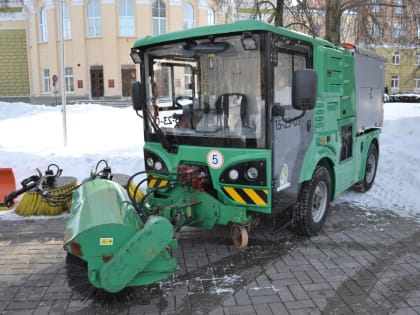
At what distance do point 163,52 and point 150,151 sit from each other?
3.77ft

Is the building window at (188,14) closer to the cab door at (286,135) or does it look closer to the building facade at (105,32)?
the building facade at (105,32)

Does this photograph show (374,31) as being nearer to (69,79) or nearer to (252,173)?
(252,173)

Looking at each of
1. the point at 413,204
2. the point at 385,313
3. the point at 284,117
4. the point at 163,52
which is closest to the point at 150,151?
the point at 163,52

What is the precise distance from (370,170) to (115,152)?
17.8ft

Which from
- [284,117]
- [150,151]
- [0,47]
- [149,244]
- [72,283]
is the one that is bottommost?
[72,283]

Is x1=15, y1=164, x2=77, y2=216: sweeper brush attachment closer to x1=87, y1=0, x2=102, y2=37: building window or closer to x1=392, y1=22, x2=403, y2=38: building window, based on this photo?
x1=392, y1=22, x2=403, y2=38: building window

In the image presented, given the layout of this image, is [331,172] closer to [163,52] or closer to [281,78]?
[281,78]

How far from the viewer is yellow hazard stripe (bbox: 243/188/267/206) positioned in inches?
173

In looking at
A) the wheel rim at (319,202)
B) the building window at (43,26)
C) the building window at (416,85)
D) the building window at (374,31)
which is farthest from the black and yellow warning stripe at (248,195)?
the building window at (416,85)

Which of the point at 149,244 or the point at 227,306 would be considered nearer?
the point at 149,244

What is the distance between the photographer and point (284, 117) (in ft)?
14.7

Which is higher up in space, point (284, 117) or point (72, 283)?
point (284, 117)

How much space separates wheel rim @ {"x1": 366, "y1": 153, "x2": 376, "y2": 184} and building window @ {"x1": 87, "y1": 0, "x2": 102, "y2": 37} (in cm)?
3021

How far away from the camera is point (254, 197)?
4.42 m
